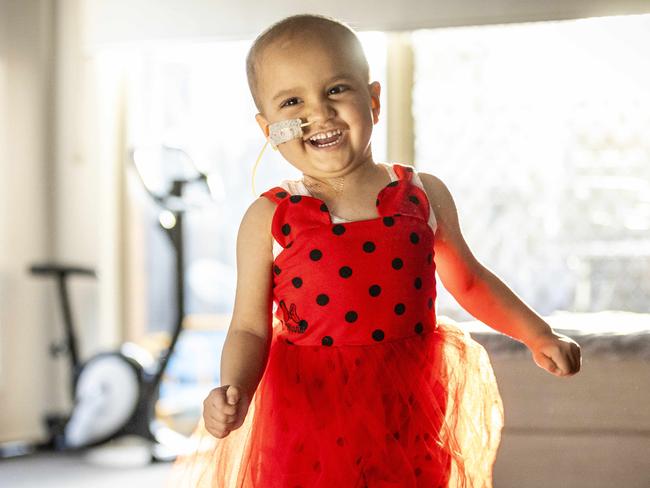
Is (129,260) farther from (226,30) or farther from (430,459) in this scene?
(430,459)

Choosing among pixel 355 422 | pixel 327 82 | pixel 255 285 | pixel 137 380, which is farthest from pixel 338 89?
pixel 137 380

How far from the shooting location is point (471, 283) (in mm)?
1068

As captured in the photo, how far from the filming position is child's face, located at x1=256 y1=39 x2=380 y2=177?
0.96 meters

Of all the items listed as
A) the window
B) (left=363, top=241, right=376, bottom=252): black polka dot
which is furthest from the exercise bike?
(left=363, top=241, right=376, bottom=252): black polka dot

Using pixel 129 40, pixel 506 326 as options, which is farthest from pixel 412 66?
pixel 506 326

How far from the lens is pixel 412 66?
325 cm

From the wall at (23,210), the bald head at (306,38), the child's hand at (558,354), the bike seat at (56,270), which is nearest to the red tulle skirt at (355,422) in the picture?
the child's hand at (558,354)

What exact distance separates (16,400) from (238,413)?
8.80ft

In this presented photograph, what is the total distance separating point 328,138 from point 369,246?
0.49 ft

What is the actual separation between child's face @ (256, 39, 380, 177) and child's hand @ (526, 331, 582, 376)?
34cm

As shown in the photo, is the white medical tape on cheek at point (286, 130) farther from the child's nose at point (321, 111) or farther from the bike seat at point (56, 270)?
the bike seat at point (56, 270)

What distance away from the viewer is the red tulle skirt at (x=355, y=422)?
0.90 m

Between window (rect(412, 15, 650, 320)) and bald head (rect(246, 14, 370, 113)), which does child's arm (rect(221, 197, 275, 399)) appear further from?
window (rect(412, 15, 650, 320))

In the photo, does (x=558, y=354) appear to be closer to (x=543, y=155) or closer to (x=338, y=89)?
(x=338, y=89)
